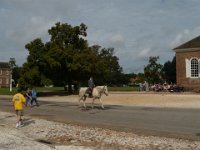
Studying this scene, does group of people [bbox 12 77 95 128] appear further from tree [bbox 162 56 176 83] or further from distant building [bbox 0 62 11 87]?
distant building [bbox 0 62 11 87]

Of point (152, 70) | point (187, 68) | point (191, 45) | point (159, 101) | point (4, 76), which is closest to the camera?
point (159, 101)

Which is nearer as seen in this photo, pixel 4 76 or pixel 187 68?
pixel 187 68

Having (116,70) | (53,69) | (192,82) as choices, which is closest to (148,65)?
(192,82)

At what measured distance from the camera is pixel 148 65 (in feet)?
280

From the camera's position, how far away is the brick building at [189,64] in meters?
57.7

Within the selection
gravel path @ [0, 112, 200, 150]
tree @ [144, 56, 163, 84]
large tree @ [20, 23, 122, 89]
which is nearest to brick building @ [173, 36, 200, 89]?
large tree @ [20, 23, 122, 89]

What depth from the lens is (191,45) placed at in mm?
58688

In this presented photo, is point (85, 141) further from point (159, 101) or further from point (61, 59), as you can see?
point (61, 59)

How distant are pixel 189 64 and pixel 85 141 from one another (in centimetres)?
4617

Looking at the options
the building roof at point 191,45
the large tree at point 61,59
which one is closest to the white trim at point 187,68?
the building roof at point 191,45

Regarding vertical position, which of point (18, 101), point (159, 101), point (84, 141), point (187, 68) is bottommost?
point (84, 141)

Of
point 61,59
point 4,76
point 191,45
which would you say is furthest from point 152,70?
point 4,76

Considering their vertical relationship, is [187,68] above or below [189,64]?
below

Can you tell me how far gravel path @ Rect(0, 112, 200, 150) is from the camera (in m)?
12.5
